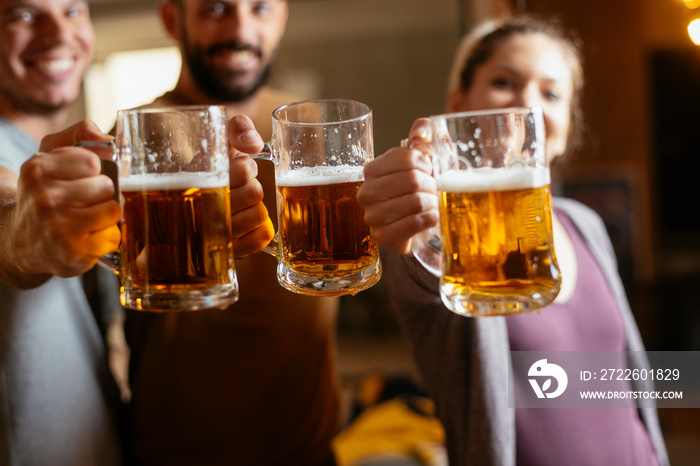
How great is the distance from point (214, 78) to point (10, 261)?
0.96 m

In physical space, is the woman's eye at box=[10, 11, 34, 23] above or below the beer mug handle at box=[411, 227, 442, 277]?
above

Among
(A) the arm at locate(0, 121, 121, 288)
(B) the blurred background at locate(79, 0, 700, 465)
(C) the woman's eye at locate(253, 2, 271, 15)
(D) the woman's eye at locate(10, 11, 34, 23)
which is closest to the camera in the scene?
(A) the arm at locate(0, 121, 121, 288)

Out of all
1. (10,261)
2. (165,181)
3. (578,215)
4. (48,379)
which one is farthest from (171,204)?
(578,215)

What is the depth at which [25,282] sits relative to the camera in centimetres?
83

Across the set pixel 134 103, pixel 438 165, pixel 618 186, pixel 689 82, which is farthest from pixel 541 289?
pixel 134 103

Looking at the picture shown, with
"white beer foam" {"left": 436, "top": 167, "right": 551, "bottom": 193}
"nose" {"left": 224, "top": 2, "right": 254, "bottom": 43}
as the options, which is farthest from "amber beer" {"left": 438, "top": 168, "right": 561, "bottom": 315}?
"nose" {"left": 224, "top": 2, "right": 254, "bottom": 43}

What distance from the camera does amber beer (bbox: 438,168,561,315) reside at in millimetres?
726

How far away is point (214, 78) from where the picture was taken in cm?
163

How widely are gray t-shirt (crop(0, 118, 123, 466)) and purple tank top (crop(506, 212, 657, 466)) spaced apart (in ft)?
2.89

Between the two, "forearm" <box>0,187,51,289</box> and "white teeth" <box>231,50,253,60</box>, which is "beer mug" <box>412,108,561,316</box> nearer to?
"forearm" <box>0,187,51,289</box>

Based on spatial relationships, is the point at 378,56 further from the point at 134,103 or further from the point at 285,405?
the point at 285,405

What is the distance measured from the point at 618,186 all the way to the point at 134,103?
4.44 m

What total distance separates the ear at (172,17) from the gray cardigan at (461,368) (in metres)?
0.97

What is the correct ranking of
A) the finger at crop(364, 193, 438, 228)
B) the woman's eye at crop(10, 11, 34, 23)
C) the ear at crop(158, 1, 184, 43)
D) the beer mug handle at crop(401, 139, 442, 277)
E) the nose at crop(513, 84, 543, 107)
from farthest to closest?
the ear at crop(158, 1, 184, 43), the woman's eye at crop(10, 11, 34, 23), the nose at crop(513, 84, 543, 107), the beer mug handle at crop(401, 139, 442, 277), the finger at crop(364, 193, 438, 228)
